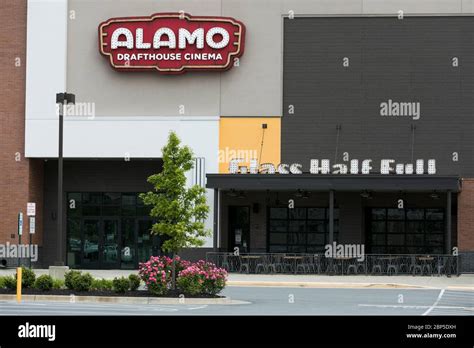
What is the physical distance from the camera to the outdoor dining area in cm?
3966

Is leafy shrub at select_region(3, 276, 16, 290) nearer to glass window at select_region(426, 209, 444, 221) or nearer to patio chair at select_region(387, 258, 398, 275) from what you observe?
patio chair at select_region(387, 258, 398, 275)

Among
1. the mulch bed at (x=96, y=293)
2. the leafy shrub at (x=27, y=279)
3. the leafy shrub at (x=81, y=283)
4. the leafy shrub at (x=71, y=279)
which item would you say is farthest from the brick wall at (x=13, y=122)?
the leafy shrub at (x=81, y=283)

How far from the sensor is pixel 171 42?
42781mm

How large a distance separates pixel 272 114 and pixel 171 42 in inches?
229

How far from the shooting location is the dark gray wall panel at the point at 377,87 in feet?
136

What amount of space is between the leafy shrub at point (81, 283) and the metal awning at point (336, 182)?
14.3 m

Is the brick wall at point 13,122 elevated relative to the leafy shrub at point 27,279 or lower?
elevated

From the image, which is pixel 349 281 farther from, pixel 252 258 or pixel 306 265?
pixel 252 258

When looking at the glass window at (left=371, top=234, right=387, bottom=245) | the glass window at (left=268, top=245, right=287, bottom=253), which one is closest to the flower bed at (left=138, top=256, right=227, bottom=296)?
the glass window at (left=268, top=245, right=287, bottom=253)

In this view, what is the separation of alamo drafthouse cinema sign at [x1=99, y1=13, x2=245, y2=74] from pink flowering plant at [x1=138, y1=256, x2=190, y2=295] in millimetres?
17358

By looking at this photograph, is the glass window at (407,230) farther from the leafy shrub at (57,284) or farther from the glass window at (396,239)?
the leafy shrub at (57,284)

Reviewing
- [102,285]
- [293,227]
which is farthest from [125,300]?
[293,227]

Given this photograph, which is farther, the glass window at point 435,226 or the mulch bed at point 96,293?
the glass window at point 435,226
